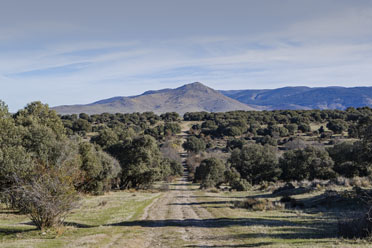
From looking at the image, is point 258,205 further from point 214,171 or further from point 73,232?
point 214,171

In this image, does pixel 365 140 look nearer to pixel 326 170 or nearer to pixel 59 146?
pixel 59 146

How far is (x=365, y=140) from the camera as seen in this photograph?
20078 mm

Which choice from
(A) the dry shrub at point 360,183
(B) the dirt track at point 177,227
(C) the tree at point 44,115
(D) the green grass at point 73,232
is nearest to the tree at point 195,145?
(C) the tree at point 44,115

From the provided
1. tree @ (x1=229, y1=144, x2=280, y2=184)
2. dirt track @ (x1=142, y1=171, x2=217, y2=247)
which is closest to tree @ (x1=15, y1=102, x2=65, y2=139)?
dirt track @ (x1=142, y1=171, x2=217, y2=247)

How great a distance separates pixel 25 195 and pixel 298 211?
2067cm

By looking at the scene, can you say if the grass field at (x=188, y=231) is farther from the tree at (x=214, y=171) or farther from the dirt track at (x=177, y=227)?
the tree at (x=214, y=171)

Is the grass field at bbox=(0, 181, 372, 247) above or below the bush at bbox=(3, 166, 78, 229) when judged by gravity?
below

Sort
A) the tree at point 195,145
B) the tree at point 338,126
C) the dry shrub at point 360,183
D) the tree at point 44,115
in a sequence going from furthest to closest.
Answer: the tree at point 195,145, the tree at point 338,126, the tree at point 44,115, the dry shrub at point 360,183

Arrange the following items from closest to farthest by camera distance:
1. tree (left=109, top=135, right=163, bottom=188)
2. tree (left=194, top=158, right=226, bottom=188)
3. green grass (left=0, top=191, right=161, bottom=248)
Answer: green grass (left=0, top=191, right=161, bottom=248) → tree (left=109, top=135, right=163, bottom=188) → tree (left=194, top=158, right=226, bottom=188)

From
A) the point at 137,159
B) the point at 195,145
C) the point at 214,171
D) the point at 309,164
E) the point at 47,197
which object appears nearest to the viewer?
the point at 47,197

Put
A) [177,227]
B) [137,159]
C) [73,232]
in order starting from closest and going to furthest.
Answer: [73,232], [177,227], [137,159]

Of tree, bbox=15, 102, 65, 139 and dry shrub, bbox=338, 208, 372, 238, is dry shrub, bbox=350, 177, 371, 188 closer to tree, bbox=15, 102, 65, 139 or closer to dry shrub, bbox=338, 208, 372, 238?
dry shrub, bbox=338, 208, 372, 238

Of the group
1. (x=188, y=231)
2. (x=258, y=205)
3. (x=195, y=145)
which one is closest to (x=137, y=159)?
(x=258, y=205)

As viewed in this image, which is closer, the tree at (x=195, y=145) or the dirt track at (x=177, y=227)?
the dirt track at (x=177, y=227)
